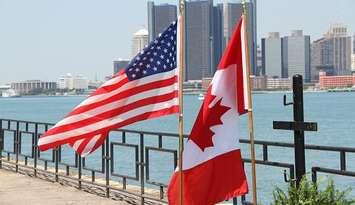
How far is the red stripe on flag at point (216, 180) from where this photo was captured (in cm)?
607

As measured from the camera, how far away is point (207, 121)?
19.5 feet

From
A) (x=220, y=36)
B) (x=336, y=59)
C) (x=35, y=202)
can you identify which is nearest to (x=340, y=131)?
(x=220, y=36)

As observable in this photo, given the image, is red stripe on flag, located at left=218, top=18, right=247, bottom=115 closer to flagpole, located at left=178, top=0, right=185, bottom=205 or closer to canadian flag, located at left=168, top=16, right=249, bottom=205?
canadian flag, located at left=168, top=16, right=249, bottom=205

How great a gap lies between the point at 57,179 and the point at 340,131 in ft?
149

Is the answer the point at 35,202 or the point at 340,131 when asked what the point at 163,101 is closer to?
the point at 35,202

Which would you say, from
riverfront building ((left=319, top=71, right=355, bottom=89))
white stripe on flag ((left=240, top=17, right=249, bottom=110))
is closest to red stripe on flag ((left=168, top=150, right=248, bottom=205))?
white stripe on flag ((left=240, top=17, right=249, bottom=110))

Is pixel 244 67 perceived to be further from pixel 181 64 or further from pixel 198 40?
pixel 198 40

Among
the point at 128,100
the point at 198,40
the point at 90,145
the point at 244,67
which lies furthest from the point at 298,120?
the point at 198,40

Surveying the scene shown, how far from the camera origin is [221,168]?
6074 millimetres

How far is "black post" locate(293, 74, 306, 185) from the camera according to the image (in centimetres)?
607

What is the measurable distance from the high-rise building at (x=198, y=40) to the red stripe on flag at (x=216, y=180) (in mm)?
6086

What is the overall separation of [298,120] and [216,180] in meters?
0.87

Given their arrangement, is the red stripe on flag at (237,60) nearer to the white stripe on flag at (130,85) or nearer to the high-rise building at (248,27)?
the high-rise building at (248,27)

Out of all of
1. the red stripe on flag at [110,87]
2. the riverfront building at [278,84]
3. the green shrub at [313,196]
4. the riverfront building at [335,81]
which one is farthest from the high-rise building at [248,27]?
the riverfront building at [335,81]
